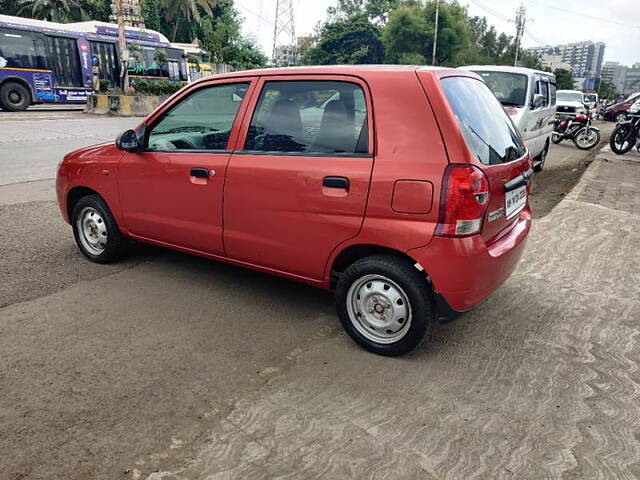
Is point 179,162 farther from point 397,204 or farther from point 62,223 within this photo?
point 62,223

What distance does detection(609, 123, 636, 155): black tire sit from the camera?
44.4 feet

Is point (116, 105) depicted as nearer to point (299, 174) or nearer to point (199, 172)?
point (199, 172)

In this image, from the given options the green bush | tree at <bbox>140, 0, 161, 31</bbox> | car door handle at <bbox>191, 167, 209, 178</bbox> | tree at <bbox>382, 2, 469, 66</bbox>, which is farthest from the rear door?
tree at <bbox>382, 2, 469, 66</bbox>

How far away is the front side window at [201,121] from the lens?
3781 millimetres

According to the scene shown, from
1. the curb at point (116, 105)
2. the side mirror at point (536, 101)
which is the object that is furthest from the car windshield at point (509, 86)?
the curb at point (116, 105)

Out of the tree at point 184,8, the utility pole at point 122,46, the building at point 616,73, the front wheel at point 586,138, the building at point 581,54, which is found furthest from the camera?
the building at point 616,73

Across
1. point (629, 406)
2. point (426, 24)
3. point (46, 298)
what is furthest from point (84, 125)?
point (426, 24)

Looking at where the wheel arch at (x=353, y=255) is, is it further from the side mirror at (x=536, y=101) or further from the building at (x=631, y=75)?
the building at (x=631, y=75)

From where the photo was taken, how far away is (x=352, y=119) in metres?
3.24

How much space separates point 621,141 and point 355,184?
13.2m

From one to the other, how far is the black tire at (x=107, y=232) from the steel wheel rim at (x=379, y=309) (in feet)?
7.81

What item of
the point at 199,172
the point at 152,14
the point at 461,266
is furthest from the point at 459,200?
the point at 152,14

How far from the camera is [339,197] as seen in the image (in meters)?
3.17

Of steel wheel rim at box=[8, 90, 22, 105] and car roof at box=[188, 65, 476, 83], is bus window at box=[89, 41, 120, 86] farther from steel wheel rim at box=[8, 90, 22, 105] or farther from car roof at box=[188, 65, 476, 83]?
car roof at box=[188, 65, 476, 83]
